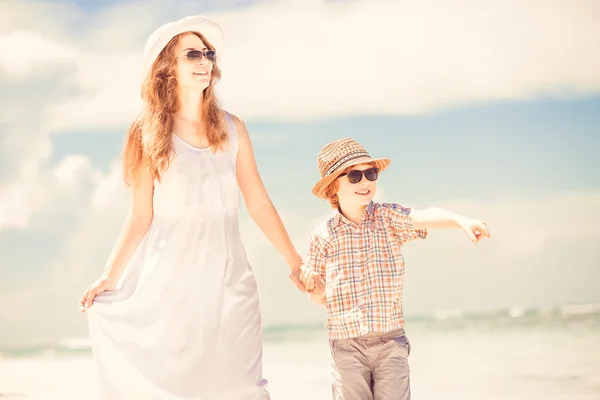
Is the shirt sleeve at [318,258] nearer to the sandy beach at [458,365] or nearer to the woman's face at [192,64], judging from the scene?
the woman's face at [192,64]

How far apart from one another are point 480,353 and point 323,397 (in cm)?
291

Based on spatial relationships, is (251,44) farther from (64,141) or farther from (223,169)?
(223,169)

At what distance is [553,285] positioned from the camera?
37.5 feet

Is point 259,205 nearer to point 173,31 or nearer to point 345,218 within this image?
point 345,218

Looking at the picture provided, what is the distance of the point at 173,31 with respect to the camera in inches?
138

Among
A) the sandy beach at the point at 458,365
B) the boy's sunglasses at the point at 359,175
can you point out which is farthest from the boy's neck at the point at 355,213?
the sandy beach at the point at 458,365

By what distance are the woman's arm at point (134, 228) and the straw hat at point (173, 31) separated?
44cm

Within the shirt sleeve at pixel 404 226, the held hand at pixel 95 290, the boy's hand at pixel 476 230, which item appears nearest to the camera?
the boy's hand at pixel 476 230

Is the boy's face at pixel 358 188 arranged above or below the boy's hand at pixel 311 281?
above

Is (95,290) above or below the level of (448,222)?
below

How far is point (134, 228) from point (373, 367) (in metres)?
1.07

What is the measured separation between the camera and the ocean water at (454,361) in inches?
285

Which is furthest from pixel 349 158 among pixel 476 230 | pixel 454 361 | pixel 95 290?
pixel 454 361

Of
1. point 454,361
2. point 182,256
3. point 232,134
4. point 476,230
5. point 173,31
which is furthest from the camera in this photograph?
point 454,361
